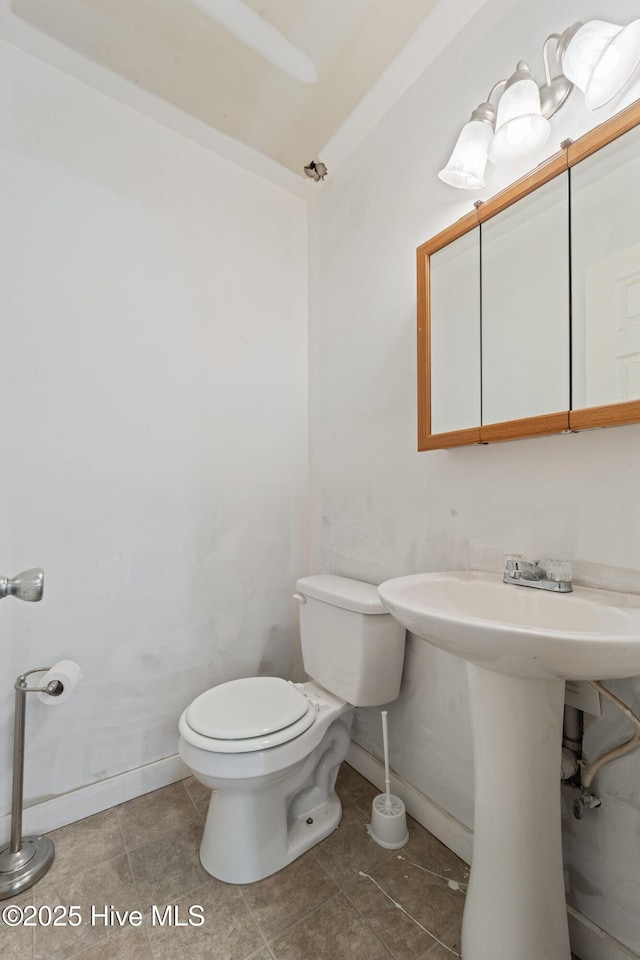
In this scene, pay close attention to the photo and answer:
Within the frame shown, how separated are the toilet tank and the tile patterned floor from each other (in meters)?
0.41

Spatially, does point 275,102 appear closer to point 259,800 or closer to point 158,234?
point 158,234

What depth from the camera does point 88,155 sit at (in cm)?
137

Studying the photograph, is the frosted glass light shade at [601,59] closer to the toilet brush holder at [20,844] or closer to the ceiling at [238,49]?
the ceiling at [238,49]

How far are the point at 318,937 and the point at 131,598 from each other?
3.36 ft

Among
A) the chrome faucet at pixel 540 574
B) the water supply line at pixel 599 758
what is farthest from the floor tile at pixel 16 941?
the chrome faucet at pixel 540 574

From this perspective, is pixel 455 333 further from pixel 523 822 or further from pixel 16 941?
pixel 16 941

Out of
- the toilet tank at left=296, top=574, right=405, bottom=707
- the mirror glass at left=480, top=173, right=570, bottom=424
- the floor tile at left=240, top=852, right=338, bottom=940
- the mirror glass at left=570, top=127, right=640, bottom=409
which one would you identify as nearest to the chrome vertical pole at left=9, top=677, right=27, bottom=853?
the floor tile at left=240, top=852, right=338, bottom=940

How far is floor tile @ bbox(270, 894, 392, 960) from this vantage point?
0.92m

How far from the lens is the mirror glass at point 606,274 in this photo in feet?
2.68

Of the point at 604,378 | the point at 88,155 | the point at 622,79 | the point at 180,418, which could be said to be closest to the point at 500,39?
the point at 622,79

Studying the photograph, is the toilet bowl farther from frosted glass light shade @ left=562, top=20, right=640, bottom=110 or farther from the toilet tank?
frosted glass light shade @ left=562, top=20, right=640, bottom=110

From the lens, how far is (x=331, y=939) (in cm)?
95

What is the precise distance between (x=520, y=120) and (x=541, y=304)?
16.9 inches

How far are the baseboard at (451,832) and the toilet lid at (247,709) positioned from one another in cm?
46
